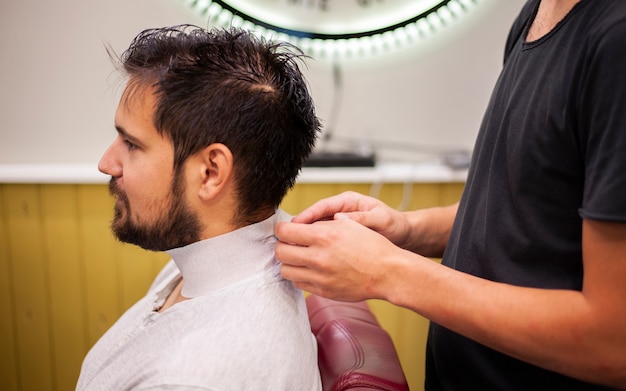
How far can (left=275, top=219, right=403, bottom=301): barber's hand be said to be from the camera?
0.94 metres

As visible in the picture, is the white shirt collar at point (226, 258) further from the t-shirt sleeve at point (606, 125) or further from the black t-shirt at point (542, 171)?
the t-shirt sleeve at point (606, 125)

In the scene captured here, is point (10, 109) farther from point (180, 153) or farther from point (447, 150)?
point (447, 150)

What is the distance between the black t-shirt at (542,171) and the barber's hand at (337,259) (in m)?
0.24

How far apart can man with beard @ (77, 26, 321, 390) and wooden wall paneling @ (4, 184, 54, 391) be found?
107 cm

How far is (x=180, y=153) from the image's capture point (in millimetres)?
1042

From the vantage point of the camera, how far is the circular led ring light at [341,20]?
1948 millimetres

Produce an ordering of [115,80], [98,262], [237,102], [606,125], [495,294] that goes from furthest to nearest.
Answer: [98,262]
[115,80]
[237,102]
[495,294]
[606,125]

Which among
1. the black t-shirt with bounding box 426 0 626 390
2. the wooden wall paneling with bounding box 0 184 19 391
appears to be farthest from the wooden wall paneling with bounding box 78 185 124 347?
the black t-shirt with bounding box 426 0 626 390

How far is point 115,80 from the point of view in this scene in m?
1.94

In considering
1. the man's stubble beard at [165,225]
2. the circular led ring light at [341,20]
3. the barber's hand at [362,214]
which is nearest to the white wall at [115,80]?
the circular led ring light at [341,20]

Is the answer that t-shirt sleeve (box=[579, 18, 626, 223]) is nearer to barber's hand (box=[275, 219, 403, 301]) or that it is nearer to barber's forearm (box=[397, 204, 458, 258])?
barber's hand (box=[275, 219, 403, 301])

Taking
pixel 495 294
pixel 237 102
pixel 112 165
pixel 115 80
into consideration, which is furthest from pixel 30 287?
pixel 495 294

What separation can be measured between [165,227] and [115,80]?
1.04 meters

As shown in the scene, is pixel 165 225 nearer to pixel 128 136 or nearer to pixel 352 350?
pixel 128 136
